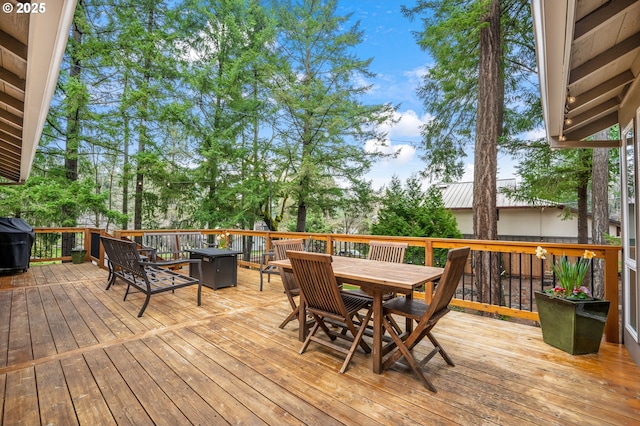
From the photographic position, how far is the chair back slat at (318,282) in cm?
230

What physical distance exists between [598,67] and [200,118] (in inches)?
433

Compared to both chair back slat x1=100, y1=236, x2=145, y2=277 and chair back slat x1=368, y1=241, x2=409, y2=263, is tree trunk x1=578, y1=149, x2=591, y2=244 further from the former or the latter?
chair back slat x1=100, y1=236, x2=145, y2=277

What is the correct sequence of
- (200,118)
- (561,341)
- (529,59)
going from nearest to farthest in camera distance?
1. (561,341)
2. (529,59)
3. (200,118)

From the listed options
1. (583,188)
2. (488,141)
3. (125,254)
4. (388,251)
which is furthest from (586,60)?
(583,188)

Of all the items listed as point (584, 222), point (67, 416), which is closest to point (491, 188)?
point (584, 222)

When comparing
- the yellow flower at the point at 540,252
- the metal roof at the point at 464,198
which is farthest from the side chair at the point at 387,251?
the metal roof at the point at 464,198

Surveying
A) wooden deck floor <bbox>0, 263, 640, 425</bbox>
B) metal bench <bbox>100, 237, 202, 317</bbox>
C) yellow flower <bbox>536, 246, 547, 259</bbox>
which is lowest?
wooden deck floor <bbox>0, 263, 640, 425</bbox>

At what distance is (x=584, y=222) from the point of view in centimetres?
834

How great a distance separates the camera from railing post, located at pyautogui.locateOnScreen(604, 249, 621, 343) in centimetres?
286

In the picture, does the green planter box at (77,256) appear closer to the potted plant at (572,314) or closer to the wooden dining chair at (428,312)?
the wooden dining chair at (428,312)

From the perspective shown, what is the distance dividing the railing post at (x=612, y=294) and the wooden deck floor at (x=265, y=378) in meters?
0.18

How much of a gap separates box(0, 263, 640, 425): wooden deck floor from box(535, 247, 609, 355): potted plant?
0.41 ft

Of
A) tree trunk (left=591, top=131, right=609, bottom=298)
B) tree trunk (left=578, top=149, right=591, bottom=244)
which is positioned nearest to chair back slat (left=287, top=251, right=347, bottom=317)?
tree trunk (left=591, top=131, right=609, bottom=298)

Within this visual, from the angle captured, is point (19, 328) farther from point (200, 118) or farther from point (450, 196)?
point (450, 196)
